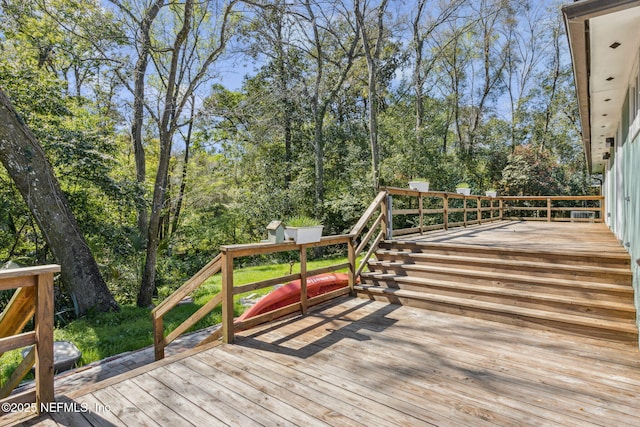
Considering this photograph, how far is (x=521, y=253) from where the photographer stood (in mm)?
4309

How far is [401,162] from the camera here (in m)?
11.5

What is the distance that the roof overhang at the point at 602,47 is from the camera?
2.26 meters

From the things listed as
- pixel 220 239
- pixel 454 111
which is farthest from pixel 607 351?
pixel 454 111

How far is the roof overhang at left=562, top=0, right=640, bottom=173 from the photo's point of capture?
2262 mm

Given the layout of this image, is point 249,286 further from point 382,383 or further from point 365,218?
point 365,218

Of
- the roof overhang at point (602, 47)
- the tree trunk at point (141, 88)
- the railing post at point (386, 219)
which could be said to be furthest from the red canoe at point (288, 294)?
the tree trunk at point (141, 88)

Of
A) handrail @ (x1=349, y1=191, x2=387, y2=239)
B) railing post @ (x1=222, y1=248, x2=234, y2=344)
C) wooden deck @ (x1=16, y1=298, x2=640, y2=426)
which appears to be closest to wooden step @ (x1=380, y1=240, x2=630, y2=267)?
handrail @ (x1=349, y1=191, x2=387, y2=239)

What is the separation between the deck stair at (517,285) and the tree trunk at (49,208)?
15.6 feet

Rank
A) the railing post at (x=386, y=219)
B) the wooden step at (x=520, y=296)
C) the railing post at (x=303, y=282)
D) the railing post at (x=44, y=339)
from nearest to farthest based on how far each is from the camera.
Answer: the railing post at (x=44, y=339) → the wooden step at (x=520, y=296) → the railing post at (x=303, y=282) → the railing post at (x=386, y=219)

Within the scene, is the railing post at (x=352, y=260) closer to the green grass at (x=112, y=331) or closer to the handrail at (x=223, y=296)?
the handrail at (x=223, y=296)

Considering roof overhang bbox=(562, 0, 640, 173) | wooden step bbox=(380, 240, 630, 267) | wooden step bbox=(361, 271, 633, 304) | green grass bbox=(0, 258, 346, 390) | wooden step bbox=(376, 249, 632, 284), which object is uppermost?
roof overhang bbox=(562, 0, 640, 173)

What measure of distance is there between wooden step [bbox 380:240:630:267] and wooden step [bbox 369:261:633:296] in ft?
0.96

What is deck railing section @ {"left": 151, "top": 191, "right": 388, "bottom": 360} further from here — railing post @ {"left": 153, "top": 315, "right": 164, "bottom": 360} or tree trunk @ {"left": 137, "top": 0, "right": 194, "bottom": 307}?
tree trunk @ {"left": 137, "top": 0, "right": 194, "bottom": 307}

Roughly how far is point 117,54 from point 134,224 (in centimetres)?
435
